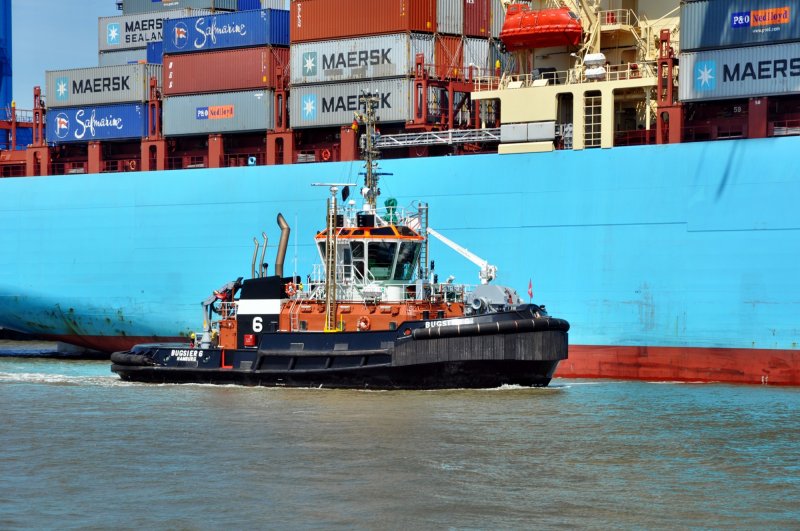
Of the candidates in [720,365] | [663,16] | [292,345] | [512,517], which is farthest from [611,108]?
[512,517]

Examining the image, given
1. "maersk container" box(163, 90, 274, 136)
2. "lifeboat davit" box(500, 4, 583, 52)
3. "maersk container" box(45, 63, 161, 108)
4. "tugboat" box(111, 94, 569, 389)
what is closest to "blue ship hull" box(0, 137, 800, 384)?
"maersk container" box(163, 90, 274, 136)

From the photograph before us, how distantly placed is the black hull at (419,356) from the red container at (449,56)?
9.67 m

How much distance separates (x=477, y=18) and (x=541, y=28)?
323cm

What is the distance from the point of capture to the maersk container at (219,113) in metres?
31.7

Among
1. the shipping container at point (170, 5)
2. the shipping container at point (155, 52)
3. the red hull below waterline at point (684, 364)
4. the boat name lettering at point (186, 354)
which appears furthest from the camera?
the shipping container at point (170, 5)

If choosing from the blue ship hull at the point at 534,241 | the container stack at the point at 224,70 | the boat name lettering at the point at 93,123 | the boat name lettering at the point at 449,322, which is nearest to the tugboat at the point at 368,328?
the boat name lettering at the point at 449,322

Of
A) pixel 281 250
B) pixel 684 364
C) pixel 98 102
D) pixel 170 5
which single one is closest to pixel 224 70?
pixel 98 102

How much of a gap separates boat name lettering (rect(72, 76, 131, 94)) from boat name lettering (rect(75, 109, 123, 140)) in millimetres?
606

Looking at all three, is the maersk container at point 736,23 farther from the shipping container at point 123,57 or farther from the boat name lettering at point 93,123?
the shipping container at point 123,57

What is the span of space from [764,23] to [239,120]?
13285 millimetres

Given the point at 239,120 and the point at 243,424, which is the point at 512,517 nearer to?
the point at 243,424

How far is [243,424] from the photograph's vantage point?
18.5m

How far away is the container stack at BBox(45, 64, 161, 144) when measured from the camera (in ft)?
111

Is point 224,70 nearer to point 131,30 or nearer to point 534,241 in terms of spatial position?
point 131,30
